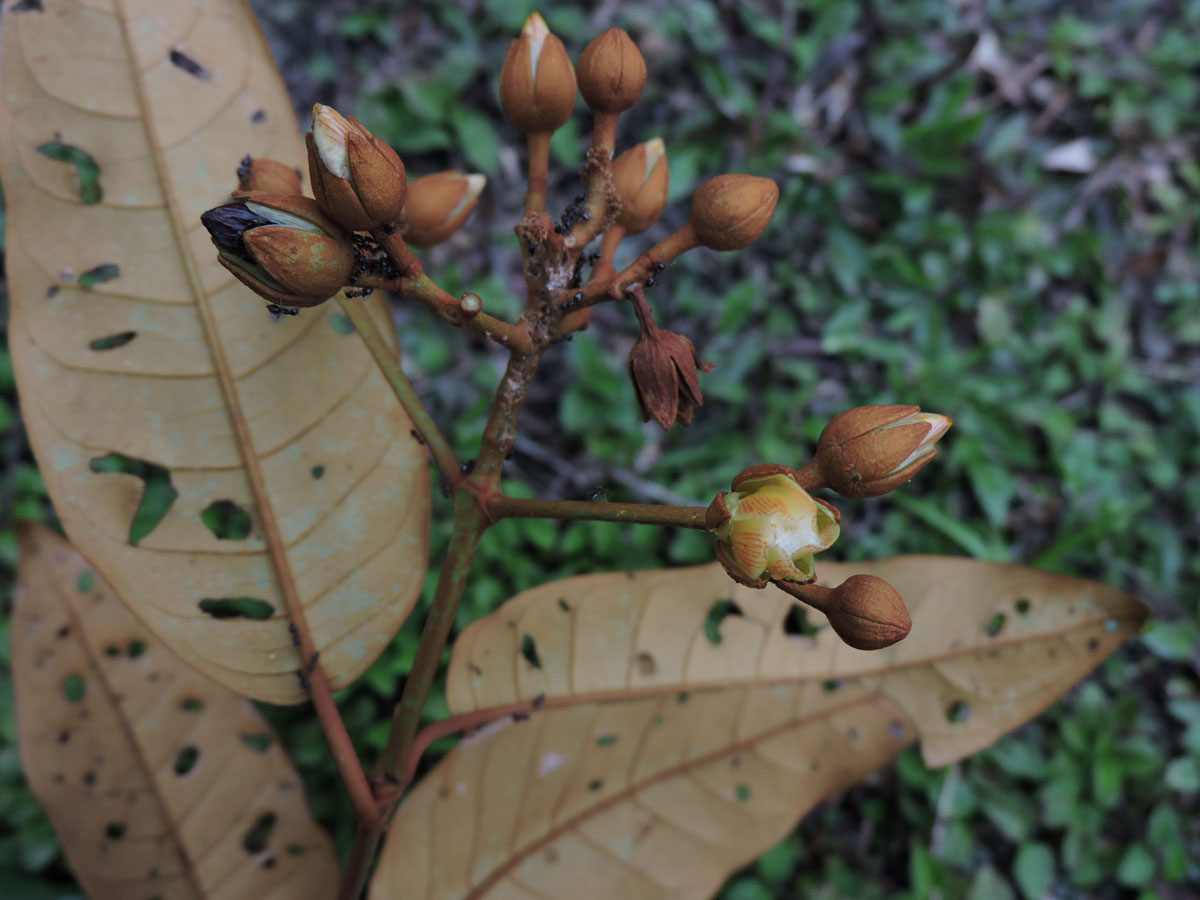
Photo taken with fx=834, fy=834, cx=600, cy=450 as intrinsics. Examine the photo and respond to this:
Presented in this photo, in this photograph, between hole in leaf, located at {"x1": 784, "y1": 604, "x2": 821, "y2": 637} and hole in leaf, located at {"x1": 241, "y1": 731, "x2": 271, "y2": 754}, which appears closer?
hole in leaf, located at {"x1": 784, "y1": 604, "x2": 821, "y2": 637}

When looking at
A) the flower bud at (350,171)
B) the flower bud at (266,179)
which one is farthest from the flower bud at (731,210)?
the flower bud at (266,179)

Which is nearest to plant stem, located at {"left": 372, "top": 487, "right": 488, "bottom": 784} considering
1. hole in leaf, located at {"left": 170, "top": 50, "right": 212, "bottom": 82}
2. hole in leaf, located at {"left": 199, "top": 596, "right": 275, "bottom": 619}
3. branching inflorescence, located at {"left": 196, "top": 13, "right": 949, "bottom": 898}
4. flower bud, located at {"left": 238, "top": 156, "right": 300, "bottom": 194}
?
branching inflorescence, located at {"left": 196, "top": 13, "right": 949, "bottom": 898}

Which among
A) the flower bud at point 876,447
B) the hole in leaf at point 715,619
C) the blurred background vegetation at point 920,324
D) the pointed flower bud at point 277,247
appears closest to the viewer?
the pointed flower bud at point 277,247

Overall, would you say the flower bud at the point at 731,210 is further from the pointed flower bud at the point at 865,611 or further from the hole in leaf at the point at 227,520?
the hole in leaf at the point at 227,520

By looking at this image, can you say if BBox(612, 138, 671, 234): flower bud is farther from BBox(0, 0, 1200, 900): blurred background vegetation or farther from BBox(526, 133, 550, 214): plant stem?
BBox(0, 0, 1200, 900): blurred background vegetation

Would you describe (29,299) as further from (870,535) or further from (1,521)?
(870,535)

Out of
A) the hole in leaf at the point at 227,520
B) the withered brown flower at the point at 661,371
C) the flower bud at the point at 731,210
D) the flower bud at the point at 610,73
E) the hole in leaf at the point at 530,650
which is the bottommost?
the hole in leaf at the point at 530,650

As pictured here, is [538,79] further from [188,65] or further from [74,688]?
[74,688]
